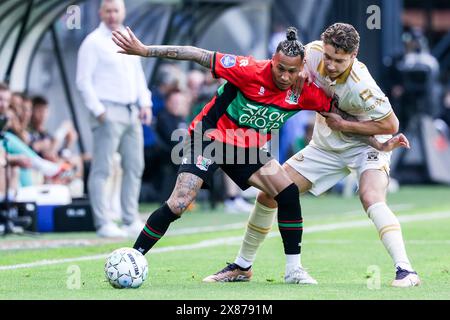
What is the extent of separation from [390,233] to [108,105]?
16.6 ft

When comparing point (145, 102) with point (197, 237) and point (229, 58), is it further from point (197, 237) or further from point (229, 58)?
point (229, 58)

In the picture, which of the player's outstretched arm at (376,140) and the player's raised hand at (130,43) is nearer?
the player's raised hand at (130,43)

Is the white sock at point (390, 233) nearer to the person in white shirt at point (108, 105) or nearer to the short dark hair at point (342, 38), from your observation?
the short dark hair at point (342, 38)

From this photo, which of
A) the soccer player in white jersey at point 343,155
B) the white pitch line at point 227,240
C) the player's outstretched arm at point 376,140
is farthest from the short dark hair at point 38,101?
the player's outstretched arm at point 376,140

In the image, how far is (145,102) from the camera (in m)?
13.2

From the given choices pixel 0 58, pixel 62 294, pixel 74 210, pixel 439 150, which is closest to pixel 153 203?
pixel 0 58

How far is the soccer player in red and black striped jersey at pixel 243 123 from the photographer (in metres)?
8.48

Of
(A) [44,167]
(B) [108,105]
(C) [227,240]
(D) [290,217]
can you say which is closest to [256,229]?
(D) [290,217]

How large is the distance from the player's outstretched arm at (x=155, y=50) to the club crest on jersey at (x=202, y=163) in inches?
26.8

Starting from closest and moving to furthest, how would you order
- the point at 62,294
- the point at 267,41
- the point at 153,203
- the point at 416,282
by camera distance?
the point at 62,294
the point at 416,282
the point at 153,203
the point at 267,41

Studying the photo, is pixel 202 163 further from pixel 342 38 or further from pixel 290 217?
pixel 342 38

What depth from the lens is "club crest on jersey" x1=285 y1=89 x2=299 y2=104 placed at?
28.3 feet

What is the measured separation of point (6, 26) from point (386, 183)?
8.45m

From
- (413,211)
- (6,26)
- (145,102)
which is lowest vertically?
(413,211)
